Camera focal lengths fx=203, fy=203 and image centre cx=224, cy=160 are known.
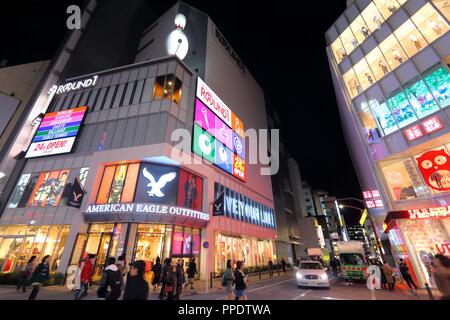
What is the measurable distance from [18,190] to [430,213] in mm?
33674

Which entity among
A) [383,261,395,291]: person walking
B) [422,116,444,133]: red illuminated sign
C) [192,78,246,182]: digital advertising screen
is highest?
[192,78,246,182]: digital advertising screen

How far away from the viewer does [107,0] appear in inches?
1315

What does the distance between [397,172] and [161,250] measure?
20331 mm

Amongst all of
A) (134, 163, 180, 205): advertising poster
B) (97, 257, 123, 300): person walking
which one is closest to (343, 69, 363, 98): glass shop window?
(134, 163, 180, 205): advertising poster

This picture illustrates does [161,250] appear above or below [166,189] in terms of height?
below

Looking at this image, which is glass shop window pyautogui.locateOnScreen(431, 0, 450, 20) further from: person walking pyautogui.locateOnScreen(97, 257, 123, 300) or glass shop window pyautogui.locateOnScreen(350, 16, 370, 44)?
person walking pyautogui.locateOnScreen(97, 257, 123, 300)

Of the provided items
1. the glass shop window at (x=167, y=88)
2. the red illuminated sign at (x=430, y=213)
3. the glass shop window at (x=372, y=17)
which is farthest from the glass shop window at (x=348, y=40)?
the glass shop window at (x=167, y=88)

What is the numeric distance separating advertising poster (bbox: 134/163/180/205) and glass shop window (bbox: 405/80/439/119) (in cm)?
1961

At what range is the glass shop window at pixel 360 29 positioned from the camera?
20109 millimetres

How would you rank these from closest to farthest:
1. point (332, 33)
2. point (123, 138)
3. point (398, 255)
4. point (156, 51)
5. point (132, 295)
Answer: point (132, 295) < point (398, 255) < point (123, 138) < point (332, 33) < point (156, 51)

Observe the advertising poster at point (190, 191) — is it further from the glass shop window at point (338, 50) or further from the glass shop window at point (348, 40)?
the glass shop window at point (348, 40)

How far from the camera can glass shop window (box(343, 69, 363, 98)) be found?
19984mm
